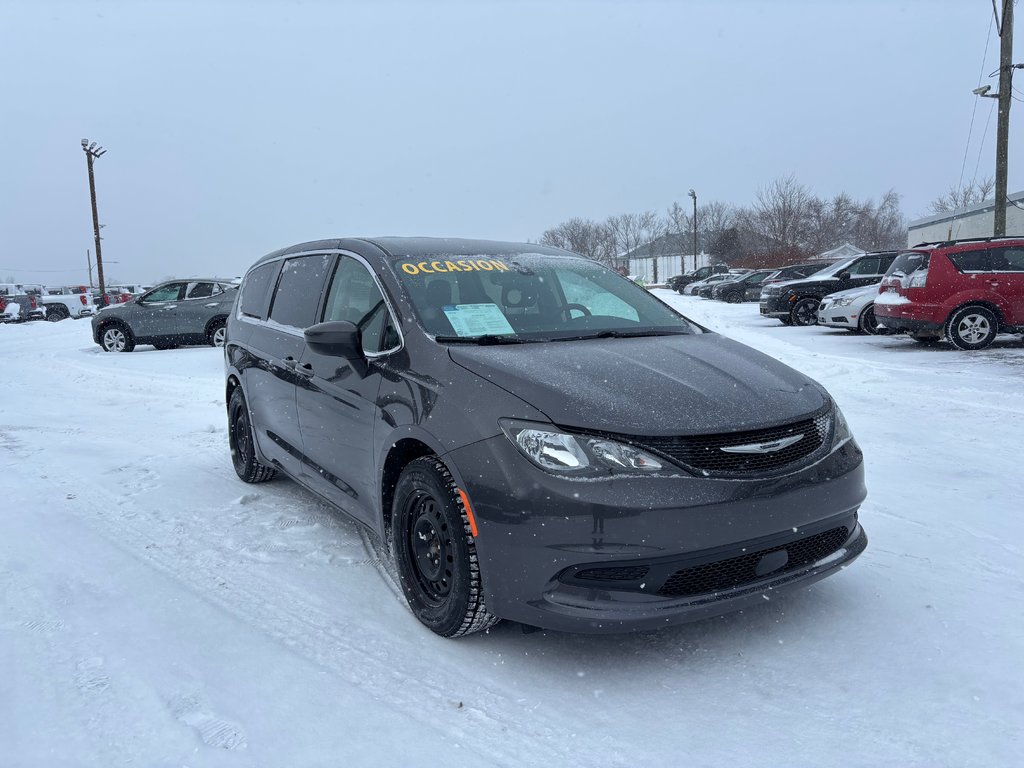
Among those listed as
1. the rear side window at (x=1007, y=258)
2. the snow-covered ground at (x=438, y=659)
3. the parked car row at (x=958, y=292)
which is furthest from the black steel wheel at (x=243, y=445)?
the rear side window at (x=1007, y=258)

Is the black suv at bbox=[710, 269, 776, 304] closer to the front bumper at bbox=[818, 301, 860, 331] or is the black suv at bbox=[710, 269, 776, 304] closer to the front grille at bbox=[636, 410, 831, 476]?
the front bumper at bbox=[818, 301, 860, 331]

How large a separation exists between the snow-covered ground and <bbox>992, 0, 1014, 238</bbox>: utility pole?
53.8 feet

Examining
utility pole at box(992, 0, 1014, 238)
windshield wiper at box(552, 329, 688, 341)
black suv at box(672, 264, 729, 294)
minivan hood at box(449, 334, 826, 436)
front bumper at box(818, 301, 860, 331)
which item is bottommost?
front bumper at box(818, 301, 860, 331)

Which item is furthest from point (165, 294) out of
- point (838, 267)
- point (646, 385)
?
point (646, 385)

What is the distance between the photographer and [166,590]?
11.8 ft

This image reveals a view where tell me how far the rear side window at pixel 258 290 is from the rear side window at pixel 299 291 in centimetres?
21

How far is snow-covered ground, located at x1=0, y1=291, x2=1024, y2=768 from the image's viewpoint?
237 centimetres

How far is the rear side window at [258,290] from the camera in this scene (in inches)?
207

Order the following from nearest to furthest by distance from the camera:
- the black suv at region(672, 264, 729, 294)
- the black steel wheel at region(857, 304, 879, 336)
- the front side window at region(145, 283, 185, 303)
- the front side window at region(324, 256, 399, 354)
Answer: the front side window at region(324, 256, 399, 354), the black steel wheel at region(857, 304, 879, 336), the front side window at region(145, 283, 185, 303), the black suv at region(672, 264, 729, 294)

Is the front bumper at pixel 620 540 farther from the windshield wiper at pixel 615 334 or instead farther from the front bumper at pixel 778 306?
the front bumper at pixel 778 306

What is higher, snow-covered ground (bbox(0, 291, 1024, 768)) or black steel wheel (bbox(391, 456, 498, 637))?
black steel wheel (bbox(391, 456, 498, 637))

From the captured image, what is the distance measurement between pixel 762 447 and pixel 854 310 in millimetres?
13828

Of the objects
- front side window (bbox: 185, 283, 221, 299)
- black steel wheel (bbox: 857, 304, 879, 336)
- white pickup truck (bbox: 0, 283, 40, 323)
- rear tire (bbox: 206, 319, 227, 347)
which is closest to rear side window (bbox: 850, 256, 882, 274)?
black steel wheel (bbox: 857, 304, 879, 336)

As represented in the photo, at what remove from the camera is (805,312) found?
18266 millimetres
